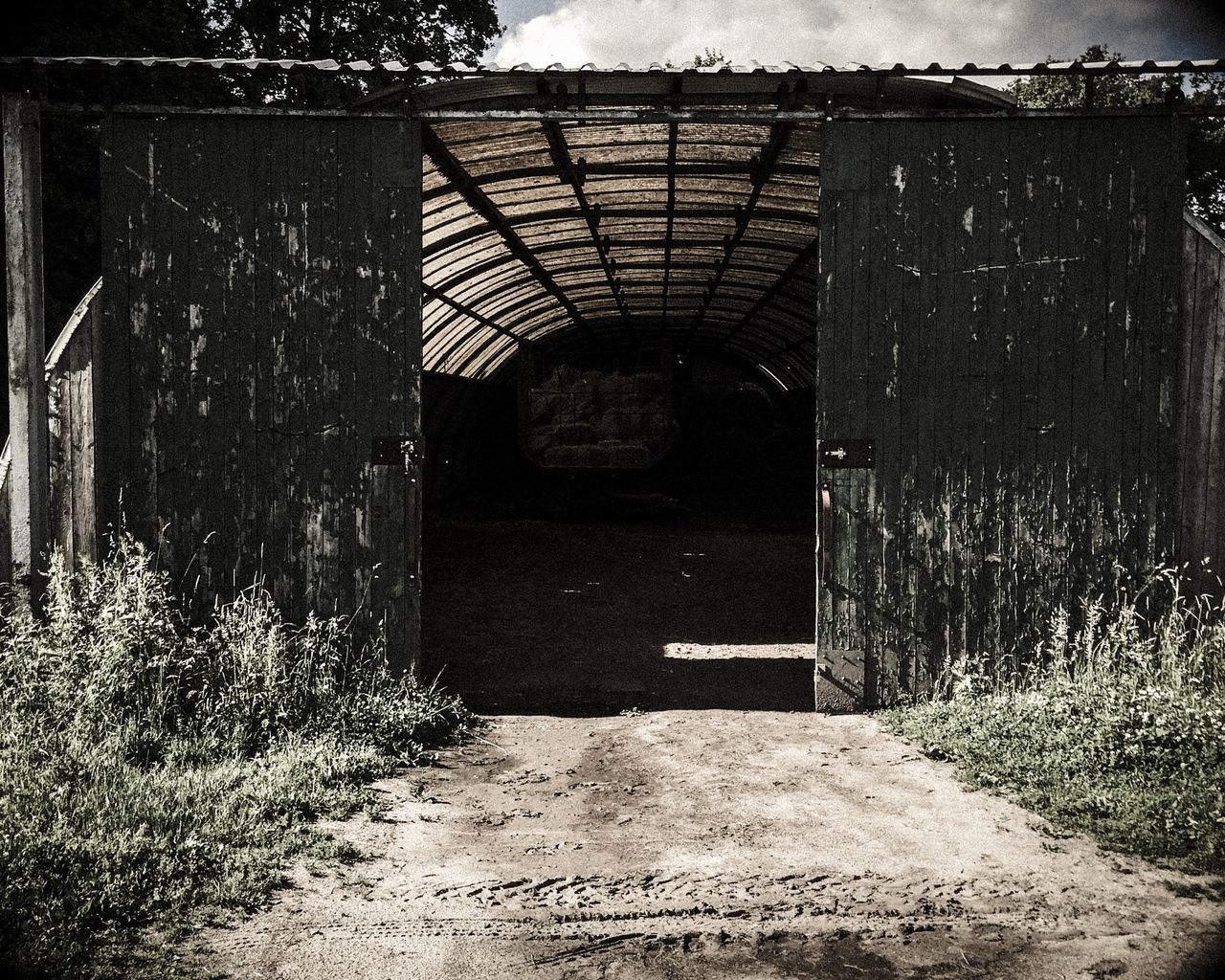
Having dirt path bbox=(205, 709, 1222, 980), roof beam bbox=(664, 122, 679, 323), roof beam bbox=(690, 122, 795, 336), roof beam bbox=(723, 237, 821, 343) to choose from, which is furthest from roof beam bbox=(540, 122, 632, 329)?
dirt path bbox=(205, 709, 1222, 980)

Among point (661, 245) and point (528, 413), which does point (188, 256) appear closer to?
point (661, 245)

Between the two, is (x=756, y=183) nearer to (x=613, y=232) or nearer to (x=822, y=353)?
(x=613, y=232)

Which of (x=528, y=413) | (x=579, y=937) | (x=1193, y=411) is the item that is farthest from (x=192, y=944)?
(x=528, y=413)

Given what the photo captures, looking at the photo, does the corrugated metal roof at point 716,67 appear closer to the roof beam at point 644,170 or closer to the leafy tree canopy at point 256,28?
the roof beam at point 644,170

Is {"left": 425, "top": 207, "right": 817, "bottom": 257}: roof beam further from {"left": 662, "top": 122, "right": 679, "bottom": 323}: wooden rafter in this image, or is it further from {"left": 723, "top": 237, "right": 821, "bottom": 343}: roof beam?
{"left": 723, "top": 237, "right": 821, "bottom": 343}: roof beam

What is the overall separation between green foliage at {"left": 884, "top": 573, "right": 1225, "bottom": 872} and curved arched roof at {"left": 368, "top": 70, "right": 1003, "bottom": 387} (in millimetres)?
3563

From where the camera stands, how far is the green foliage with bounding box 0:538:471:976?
3.53 meters

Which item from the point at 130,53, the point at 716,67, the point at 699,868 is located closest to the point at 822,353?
the point at 716,67

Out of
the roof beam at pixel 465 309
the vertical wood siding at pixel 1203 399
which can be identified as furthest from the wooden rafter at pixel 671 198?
the vertical wood siding at pixel 1203 399

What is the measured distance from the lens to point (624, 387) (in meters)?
17.5

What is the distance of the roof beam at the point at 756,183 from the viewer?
7207mm

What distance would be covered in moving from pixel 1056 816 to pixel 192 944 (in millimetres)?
3640

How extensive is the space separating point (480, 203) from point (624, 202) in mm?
1484

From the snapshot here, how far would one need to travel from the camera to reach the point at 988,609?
6195 mm
